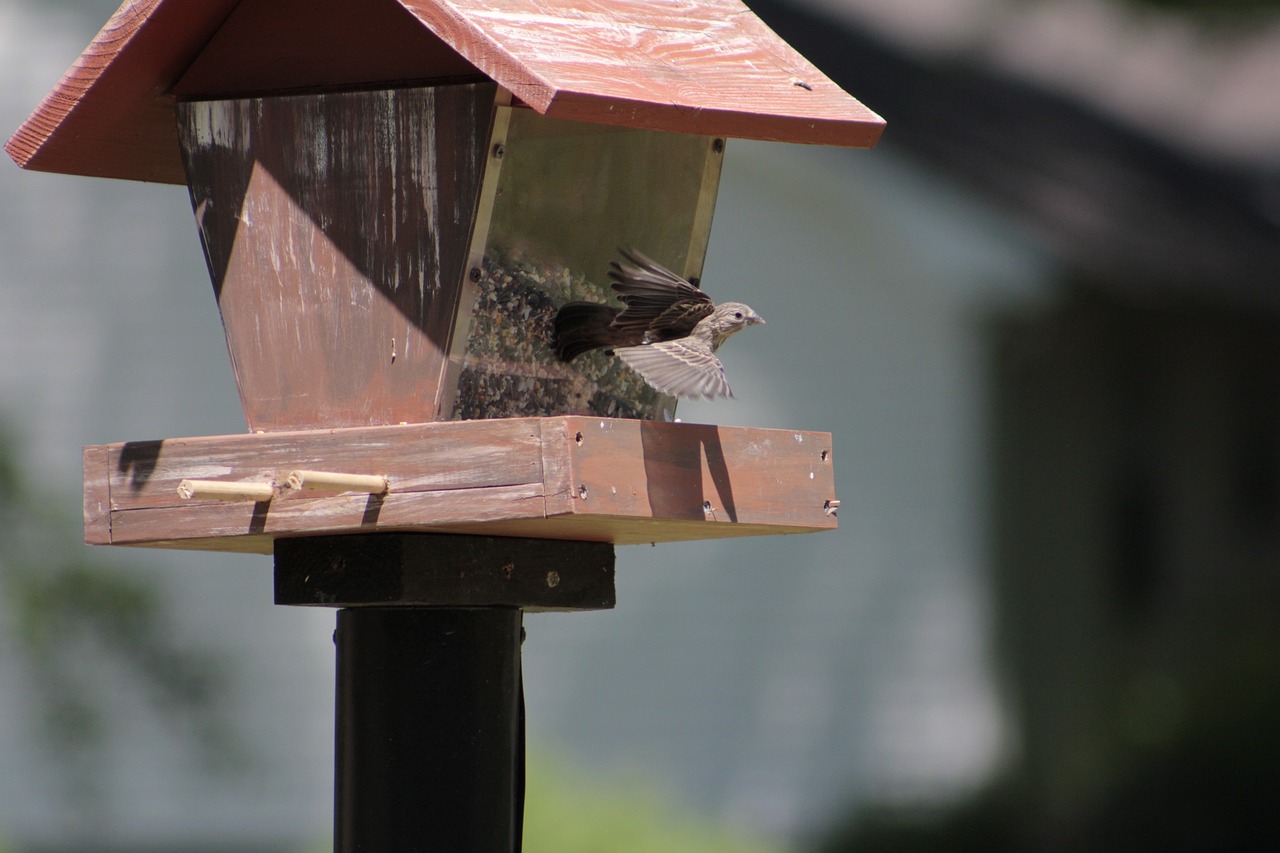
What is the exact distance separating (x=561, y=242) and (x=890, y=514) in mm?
5083

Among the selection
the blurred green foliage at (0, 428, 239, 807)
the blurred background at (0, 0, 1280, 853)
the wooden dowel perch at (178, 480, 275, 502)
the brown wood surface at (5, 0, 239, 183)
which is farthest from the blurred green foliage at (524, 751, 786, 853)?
the wooden dowel perch at (178, 480, 275, 502)

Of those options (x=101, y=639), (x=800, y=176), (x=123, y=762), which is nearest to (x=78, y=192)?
(x=101, y=639)

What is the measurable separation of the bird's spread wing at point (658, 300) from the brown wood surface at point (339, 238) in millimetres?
286

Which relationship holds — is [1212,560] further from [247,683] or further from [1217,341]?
[247,683]

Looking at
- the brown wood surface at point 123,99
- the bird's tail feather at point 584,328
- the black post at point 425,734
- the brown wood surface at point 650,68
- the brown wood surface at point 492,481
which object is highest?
the brown wood surface at point 650,68

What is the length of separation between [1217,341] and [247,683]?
469cm

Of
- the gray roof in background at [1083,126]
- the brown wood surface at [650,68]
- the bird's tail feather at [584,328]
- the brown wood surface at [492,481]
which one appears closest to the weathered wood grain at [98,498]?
the brown wood surface at [492,481]

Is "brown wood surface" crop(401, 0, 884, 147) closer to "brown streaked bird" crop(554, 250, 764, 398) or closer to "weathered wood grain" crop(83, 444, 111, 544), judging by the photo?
"brown streaked bird" crop(554, 250, 764, 398)

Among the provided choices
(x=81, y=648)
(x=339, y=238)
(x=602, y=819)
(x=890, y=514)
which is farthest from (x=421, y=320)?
(x=890, y=514)

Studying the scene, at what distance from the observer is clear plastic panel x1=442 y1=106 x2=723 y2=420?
8.36 feet

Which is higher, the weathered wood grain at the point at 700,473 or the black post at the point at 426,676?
the weathered wood grain at the point at 700,473

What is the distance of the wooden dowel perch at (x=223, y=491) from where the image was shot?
7.32 feet

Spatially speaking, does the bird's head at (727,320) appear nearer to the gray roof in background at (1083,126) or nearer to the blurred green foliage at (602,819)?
the blurred green foliage at (602,819)

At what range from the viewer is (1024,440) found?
796cm
